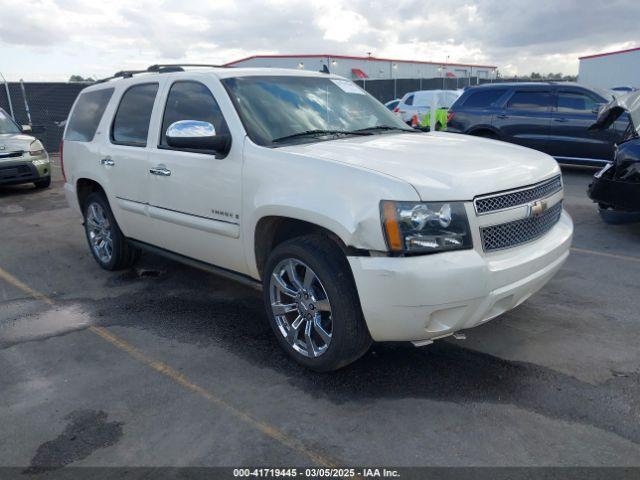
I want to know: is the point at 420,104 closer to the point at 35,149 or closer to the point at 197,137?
the point at 35,149

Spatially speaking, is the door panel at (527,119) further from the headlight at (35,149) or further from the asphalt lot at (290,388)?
the headlight at (35,149)

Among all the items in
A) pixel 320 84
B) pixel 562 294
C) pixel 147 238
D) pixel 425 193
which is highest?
pixel 320 84

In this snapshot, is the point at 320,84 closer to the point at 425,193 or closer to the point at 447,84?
the point at 425,193

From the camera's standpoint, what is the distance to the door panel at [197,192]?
3.79 meters

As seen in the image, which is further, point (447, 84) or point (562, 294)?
point (447, 84)

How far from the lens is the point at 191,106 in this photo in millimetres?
4250

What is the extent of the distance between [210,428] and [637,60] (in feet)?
118

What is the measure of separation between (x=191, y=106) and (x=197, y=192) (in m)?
0.73

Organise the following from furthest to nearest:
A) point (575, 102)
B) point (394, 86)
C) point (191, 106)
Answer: point (394, 86)
point (575, 102)
point (191, 106)

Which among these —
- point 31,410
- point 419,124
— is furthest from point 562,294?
point 419,124

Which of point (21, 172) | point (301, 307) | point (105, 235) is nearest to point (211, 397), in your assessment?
point (301, 307)

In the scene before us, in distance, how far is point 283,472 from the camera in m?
2.54

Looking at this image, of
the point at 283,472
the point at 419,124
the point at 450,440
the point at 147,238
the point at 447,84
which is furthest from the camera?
the point at 447,84

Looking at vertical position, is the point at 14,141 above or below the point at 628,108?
below
